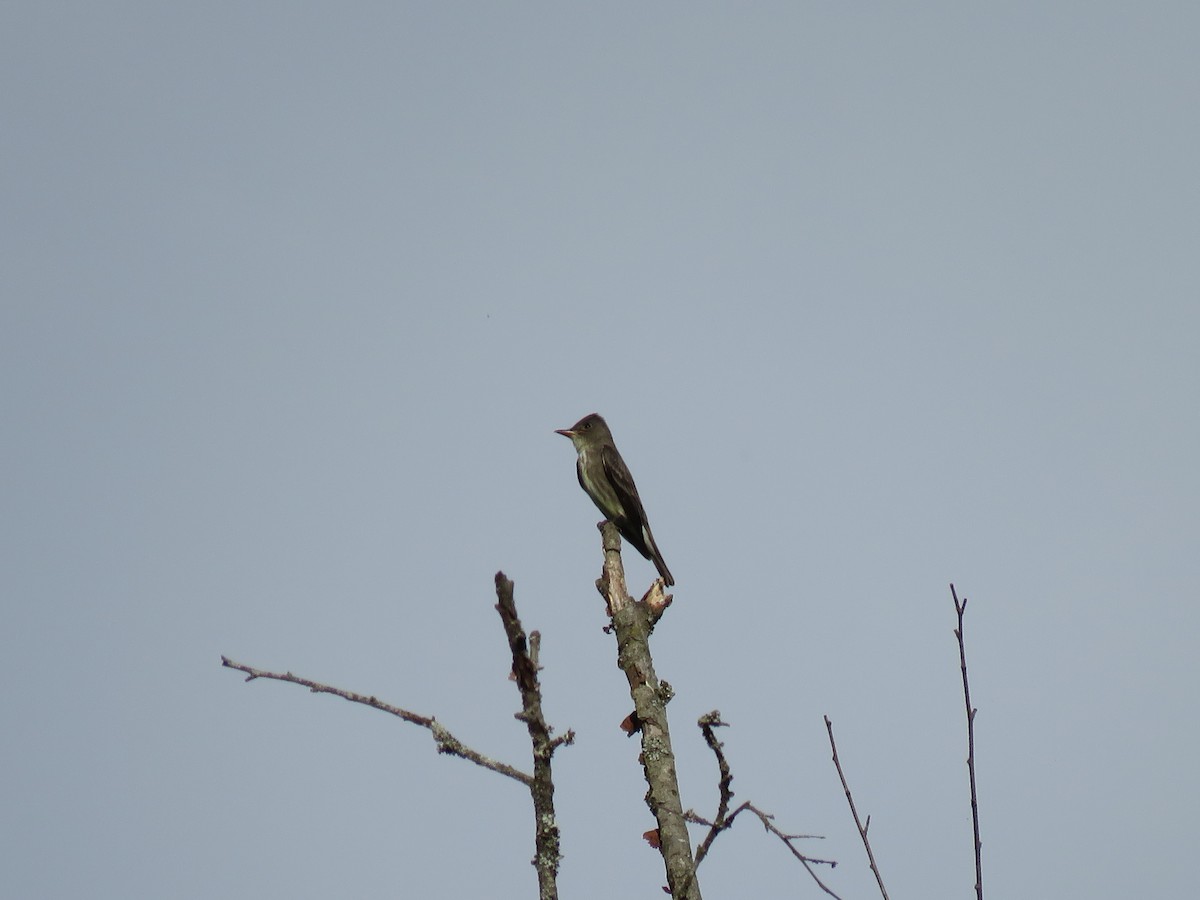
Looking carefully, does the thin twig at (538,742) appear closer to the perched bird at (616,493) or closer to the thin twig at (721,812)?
the thin twig at (721,812)

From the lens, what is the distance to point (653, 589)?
17.7 feet

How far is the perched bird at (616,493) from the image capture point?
1166cm

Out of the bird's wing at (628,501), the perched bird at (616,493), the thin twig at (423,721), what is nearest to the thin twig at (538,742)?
the thin twig at (423,721)

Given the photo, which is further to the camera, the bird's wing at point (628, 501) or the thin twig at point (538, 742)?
the bird's wing at point (628, 501)

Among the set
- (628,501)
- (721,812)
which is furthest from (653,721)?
(628,501)

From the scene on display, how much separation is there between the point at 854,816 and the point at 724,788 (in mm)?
456

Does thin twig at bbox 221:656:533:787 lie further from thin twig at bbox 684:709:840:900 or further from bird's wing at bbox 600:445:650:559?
bird's wing at bbox 600:445:650:559

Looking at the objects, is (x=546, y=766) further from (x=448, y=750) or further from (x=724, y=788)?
(x=724, y=788)

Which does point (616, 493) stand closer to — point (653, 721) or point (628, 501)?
point (628, 501)

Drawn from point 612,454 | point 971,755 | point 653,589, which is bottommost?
point 971,755

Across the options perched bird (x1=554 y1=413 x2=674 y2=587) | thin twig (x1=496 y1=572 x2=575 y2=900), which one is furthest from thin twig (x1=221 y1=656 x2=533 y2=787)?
perched bird (x1=554 y1=413 x2=674 y2=587)

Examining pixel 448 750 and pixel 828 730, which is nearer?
pixel 448 750

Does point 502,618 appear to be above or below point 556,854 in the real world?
above

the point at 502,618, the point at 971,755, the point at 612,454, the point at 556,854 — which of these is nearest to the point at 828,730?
the point at 971,755
